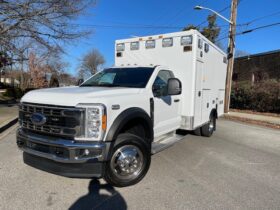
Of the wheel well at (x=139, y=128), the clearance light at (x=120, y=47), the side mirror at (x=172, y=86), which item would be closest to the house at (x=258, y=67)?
the clearance light at (x=120, y=47)

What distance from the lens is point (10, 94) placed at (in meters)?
22.7

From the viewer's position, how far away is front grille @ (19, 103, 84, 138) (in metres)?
3.51

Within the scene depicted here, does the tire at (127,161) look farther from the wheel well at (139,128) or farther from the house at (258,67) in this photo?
the house at (258,67)

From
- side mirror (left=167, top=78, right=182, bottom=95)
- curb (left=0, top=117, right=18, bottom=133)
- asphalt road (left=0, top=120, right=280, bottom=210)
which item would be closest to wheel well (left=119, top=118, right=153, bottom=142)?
asphalt road (left=0, top=120, right=280, bottom=210)

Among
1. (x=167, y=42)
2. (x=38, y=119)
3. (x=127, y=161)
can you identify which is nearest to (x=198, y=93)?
(x=167, y=42)

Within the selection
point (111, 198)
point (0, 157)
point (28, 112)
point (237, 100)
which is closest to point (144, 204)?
point (111, 198)

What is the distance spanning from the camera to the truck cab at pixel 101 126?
3.52m

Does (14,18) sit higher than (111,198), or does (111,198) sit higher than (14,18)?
(14,18)

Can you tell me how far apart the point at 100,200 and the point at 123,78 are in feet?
8.51

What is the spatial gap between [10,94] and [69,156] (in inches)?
872

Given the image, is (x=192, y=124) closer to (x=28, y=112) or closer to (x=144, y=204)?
(x=144, y=204)

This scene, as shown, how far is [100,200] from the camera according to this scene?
3.65m

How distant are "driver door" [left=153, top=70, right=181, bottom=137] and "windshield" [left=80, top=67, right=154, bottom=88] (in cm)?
27

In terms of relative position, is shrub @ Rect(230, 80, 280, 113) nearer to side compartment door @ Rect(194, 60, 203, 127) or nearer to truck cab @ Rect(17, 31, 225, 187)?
side compartment door @ Rect(194, 60, 203, 127)
